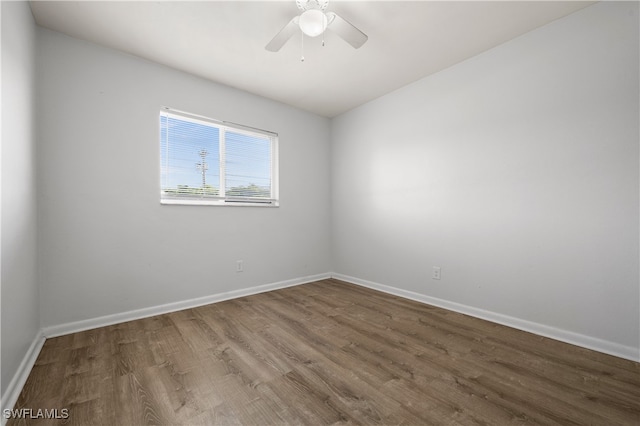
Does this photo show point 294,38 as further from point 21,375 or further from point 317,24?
point 21,375

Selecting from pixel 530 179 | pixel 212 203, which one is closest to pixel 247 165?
pixel 212 203

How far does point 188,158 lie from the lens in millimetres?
2836

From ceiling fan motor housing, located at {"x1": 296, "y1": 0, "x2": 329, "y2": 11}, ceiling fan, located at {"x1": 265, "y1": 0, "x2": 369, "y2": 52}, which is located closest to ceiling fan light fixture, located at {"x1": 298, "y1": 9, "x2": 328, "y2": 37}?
ceiling fan, located at {"x1": 265, "y1": 0, "x2": 369, "y2": 52}

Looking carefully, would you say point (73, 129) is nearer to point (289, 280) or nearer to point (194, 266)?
point (194, 266)

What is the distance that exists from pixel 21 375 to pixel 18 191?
106cm

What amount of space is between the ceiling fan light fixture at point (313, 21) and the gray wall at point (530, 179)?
1.64m

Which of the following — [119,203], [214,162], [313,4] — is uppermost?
[313,4]

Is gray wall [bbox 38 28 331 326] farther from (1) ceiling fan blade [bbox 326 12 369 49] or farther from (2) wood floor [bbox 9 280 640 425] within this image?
(1) ceiling fan blade [bbox 326 12 369 49]

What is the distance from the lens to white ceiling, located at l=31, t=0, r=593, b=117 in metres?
1.91

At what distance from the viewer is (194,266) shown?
279 cm

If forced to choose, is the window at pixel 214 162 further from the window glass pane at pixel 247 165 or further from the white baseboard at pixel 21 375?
the white baseboard at pixel 21 375

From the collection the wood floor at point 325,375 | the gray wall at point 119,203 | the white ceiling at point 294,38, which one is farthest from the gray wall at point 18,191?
the white ceiling at point 294,38

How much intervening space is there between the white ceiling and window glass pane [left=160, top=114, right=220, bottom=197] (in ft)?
1.87

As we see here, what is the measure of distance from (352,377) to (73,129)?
9.36ft
